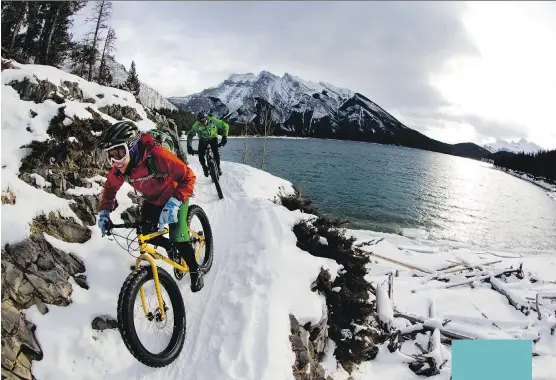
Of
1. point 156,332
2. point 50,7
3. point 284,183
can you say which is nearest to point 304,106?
point 50,7

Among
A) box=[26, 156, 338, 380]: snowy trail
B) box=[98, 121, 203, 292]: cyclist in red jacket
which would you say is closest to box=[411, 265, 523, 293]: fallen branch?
box=[26, 156, 338, 380]: snowy trail

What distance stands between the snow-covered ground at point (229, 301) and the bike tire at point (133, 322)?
11.8 inches

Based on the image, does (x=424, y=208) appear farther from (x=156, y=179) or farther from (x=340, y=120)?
(x=340, y=120)

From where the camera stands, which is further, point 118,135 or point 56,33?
point 56,33

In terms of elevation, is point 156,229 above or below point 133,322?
above

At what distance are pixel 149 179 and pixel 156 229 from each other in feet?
2.81

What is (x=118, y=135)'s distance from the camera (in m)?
4.50

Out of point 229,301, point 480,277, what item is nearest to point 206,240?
point 229,301

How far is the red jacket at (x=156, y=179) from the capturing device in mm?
4941

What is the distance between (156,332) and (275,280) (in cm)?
254

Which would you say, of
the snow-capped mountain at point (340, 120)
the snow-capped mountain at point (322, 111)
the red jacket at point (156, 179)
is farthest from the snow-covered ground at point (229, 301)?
the snow-capped mountain at point (340, 120)

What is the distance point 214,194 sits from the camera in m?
12.0

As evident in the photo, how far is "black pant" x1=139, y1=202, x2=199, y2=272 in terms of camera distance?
524 cm

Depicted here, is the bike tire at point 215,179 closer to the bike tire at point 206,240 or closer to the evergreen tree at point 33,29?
the bike tire at point 206,240
